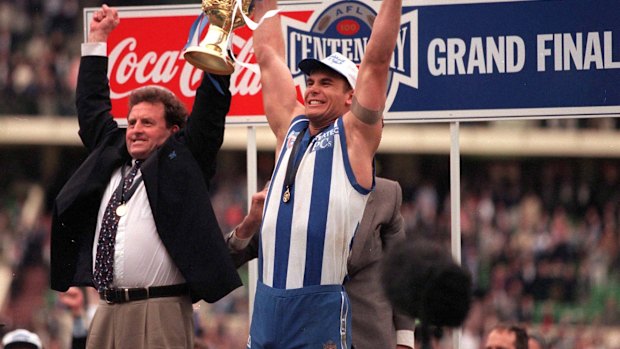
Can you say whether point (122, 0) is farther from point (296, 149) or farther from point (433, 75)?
point (296, 149)

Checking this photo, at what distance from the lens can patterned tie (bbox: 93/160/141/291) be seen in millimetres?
5139

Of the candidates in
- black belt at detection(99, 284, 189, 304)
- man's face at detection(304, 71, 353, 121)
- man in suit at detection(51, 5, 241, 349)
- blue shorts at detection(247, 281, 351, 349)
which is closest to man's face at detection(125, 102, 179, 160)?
man in suit at detection(51, 5, 241, 349)

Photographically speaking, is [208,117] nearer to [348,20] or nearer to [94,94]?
[94,94]

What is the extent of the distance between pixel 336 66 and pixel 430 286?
2054mm

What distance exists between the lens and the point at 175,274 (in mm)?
5172

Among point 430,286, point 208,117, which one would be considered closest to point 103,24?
point 208,117

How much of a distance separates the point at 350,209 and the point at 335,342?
0.51m

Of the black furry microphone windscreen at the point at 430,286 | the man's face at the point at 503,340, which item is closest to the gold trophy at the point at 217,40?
the black furry microphone windscreen at the point at 430,286

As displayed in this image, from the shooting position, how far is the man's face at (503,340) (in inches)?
253

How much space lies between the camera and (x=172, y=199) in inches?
203

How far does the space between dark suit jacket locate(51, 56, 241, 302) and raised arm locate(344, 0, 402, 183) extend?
707mm

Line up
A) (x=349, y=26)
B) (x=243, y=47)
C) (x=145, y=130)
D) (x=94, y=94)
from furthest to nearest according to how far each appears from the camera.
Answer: (x=243, y=47)
(x=349, y=26)
(x=94, y=94)
(x=145, y=130)

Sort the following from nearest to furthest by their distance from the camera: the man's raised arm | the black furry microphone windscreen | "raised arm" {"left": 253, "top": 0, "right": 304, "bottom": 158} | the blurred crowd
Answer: the black furry microphone windscreen < the man's raised arm < "raised arm" {"left": 253, "top": 0, "right": 304, "bottom": 158} < the blurred crowd

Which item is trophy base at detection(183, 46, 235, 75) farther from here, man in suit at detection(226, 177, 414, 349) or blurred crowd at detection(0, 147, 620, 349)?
blurred crowd at detection(0, 147, 620, 349)
